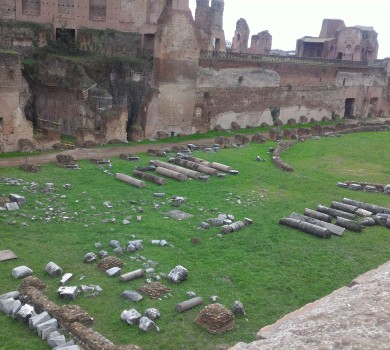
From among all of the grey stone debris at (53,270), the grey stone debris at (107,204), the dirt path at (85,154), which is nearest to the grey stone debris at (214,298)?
the grey stone debris at (53,270)

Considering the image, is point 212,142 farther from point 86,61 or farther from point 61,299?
point 61,299

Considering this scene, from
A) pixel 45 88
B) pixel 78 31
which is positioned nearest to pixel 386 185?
pixel 45 88

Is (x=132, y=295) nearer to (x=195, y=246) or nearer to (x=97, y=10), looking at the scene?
(x=195, y=246)

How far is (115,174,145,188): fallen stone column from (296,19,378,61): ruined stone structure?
3688 centimetres

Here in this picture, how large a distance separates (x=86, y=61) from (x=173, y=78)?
4.49 metres

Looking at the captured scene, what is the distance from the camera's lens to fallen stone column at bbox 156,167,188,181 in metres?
16.8

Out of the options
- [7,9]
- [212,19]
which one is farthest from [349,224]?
[212,19]

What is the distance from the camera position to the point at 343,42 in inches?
1860

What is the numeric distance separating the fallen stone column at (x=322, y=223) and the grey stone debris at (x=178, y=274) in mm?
4900

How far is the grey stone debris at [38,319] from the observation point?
761 centimetres

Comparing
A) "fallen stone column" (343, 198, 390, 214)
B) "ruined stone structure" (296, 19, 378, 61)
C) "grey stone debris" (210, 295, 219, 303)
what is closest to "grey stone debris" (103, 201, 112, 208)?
"grey stone debris" (210, 295, 219, 303)

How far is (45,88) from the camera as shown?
2431 cm

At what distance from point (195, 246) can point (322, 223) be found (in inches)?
154

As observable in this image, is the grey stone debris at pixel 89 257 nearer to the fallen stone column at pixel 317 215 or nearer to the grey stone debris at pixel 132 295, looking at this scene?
the grey stone debris at pixel 132 295
